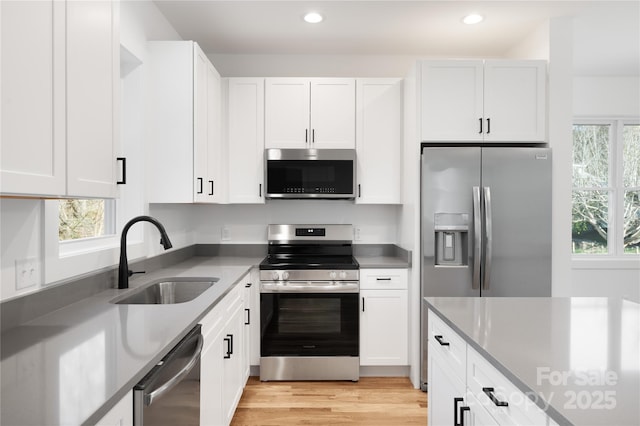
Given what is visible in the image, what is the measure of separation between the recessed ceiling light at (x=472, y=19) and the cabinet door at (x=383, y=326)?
2.08 meters

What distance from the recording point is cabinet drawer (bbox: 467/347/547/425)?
3.18 feet

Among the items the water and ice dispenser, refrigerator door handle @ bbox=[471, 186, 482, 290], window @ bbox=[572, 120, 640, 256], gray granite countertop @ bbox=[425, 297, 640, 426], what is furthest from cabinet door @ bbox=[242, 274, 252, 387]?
window @ bbox=[572, 120, 640, 256]

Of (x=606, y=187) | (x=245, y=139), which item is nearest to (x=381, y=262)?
(x=245, y=139)

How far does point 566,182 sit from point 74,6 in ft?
10.4

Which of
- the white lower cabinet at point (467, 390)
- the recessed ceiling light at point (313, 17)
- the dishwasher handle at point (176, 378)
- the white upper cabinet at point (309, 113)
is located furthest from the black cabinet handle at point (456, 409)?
the recessed ceiling light at point (313, 17)

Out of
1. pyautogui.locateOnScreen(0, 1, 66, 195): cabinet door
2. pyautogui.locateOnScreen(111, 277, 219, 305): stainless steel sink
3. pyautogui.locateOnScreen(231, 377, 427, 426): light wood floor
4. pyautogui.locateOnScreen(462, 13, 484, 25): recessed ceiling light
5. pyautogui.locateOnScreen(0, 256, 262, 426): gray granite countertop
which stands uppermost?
pyautogui.locateOnScreen(462, 13, 484, 25): recessed ceiling light

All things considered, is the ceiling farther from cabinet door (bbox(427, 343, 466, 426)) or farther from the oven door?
cabinet door (bbox(427, 343, 466, 426))

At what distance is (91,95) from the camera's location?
143 cm

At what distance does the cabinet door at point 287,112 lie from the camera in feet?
11.4

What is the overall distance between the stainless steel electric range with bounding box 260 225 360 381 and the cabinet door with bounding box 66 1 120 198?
179 centimetres

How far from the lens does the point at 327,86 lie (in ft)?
11.4

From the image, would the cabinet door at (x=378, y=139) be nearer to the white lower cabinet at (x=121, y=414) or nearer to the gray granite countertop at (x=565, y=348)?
the gray granite countertop at (x=565, y=348)

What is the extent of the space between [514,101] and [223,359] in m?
2.68

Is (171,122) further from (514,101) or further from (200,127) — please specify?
(514,101)
